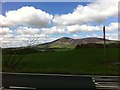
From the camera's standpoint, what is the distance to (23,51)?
20406 mm

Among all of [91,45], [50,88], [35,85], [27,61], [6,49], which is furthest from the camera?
[91,45]

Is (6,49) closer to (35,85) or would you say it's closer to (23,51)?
(23,51)

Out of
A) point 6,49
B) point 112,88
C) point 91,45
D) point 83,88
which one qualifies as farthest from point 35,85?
point 91,45

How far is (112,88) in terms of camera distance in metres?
11.2

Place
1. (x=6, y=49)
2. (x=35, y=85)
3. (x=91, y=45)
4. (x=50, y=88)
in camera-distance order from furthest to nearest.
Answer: (x=91, y=45), (x=6, y=49), (x=35, y=85), (x=50, y=88)

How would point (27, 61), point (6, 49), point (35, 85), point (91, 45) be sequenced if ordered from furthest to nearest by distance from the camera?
point (91, 45) → point (27, 61) → point (6, 49) → point (35, 85)

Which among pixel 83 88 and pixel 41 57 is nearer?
pixel 83 88

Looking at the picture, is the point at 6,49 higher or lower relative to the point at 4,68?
higher

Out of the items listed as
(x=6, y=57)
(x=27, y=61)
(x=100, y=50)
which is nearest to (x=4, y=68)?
(x=6, y=57)

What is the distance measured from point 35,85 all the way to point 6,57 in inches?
336

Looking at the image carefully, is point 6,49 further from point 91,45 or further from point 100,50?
point 100,50

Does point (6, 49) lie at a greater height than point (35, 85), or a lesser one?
greater

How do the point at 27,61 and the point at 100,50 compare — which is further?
the point at 100,50

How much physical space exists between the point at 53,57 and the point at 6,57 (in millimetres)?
10154
